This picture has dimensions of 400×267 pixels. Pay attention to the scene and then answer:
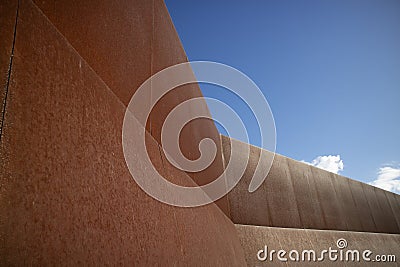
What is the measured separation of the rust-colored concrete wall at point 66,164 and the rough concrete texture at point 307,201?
19.8 feet

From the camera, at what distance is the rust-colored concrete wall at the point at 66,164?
90 cm

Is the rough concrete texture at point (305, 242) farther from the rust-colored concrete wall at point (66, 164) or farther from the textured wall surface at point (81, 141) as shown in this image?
the rust-colored concrete wall at point (66, 164)

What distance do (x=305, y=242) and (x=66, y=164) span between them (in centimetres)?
821

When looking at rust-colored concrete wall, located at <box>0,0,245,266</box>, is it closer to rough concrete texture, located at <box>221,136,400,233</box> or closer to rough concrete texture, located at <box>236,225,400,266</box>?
rough concrete texture, located at <box>236,225,400,266</box>

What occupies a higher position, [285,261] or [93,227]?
[285,261]

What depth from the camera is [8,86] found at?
94 centimetres

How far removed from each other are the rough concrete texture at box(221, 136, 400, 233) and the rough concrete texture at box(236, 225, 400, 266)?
0.20m

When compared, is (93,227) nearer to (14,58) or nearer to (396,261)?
(14,58)

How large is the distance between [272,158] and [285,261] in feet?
10.2

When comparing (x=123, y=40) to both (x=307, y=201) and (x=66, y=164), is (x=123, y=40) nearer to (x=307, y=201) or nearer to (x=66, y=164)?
(x=66, y=164)

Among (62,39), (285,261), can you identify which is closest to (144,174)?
(62,39)

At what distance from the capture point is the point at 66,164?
115 centimetres

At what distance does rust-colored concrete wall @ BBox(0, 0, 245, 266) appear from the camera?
0.90 metres

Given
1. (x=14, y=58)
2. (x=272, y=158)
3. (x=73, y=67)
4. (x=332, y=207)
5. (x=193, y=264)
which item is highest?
(x=272, y=158)
